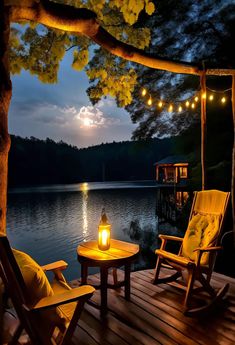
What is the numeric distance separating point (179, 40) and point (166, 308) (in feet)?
34.9

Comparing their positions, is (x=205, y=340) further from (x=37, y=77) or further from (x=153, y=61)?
(x=37, y=77)

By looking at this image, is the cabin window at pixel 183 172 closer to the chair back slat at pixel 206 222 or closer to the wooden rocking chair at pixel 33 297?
the chair back slat at pixel 206 222

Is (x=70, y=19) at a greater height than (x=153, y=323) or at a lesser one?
greater

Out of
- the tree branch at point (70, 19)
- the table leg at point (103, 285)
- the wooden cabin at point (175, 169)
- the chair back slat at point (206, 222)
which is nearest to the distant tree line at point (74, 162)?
the wooden cabin at point (175, 169)

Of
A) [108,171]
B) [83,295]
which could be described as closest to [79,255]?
[83,295]

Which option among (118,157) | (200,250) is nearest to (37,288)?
(200,250)

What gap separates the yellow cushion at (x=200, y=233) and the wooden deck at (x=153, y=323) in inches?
18.2

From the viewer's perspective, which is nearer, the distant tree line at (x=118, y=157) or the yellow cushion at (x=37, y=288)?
the yellow cushion at (x=37, y=288)

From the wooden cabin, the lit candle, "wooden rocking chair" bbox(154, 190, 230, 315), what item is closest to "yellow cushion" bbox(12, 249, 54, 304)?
the lit candle

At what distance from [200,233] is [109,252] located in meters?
1.12

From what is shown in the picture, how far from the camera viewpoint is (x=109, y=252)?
3082mm

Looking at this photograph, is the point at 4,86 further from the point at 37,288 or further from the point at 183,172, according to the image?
the point at 183,172

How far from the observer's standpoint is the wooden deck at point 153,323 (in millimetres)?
2395

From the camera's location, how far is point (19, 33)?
11.0 ft
